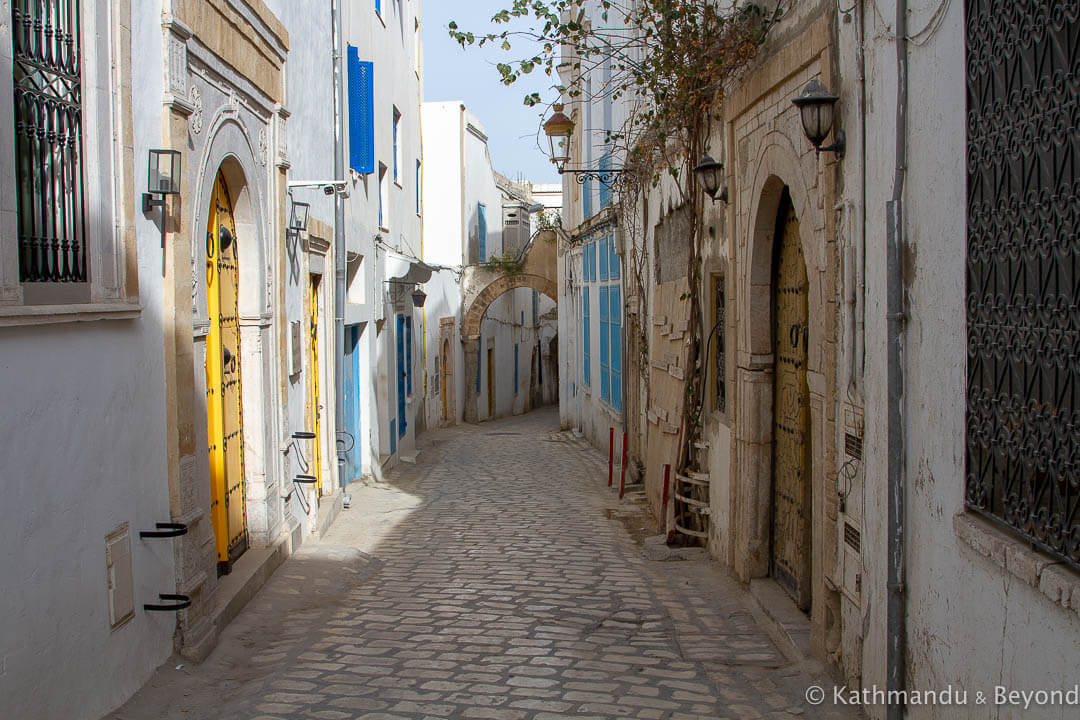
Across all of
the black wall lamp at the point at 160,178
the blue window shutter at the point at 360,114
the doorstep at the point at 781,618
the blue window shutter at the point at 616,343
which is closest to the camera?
the black wall lamp at the point at 160,178

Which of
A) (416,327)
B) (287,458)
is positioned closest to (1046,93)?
(287,458)

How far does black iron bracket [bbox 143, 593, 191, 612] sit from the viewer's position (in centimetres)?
457

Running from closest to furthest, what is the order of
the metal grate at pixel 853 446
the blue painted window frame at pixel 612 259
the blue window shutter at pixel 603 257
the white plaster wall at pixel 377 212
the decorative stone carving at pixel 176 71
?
1. the metal grate at pixel 853 446
2. the decorative stone carving at pixel 176 71
3. the white plaster wall at pixel 377 212
4. the blue painted window frame at pixel 612 259
5. the blue window shutter at pixel 603 257

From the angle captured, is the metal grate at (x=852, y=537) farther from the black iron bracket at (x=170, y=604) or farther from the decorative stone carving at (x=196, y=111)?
the decorative stone carving at (x=196, y=111)

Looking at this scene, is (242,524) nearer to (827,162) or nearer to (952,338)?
(827,162)

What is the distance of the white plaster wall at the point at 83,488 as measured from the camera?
3377 millimetres

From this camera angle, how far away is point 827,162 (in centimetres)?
485

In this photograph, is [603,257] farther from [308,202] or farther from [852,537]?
[852,537]

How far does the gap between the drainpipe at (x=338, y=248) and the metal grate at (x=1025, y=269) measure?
297 inches

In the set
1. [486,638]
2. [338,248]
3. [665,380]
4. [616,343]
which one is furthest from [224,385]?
[616,343]

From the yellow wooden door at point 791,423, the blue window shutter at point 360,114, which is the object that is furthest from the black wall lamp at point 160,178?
the blue window shutter at point 360,114

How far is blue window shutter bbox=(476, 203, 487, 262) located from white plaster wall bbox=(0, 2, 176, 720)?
22.8m

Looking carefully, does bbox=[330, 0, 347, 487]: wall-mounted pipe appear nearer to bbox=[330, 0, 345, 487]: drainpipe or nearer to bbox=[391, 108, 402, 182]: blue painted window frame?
bbox=[330, 0, 345, 487]: drainpipe

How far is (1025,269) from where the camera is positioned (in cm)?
288
